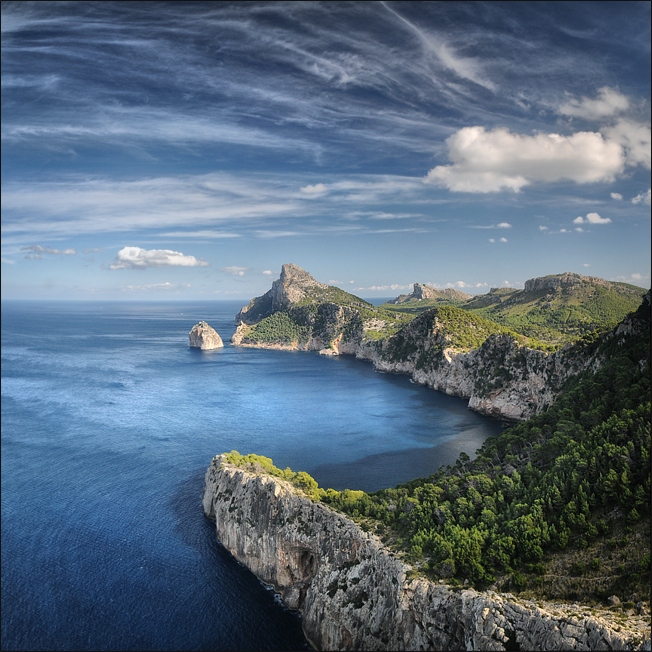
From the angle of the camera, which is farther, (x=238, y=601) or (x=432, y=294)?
(x=432, y=294)

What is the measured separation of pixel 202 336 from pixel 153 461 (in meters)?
71.0

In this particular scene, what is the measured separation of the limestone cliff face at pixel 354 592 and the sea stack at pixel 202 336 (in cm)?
8111

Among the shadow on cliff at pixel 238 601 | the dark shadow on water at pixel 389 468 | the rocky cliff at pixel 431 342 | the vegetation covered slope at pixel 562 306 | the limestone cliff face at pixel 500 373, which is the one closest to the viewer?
the shadow on cliff at pixel 238 601

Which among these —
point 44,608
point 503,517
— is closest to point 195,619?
point 44,608

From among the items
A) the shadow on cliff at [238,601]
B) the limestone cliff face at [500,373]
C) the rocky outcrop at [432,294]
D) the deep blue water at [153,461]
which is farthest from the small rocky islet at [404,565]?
the rocky outcrop at [432,294]

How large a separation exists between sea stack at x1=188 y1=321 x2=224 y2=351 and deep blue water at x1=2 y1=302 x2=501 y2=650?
16227mm

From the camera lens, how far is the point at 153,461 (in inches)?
1709

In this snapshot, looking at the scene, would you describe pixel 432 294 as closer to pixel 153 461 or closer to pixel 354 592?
pixel 153 461

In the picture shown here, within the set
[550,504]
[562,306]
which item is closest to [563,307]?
[562,306]

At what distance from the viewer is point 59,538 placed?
2948cm

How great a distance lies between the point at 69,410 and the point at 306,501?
133 feet

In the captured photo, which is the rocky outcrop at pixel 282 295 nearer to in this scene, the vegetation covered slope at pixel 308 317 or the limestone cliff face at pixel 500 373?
the vegetation covered slope at pixel 308 317

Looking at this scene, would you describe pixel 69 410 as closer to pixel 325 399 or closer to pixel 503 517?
pixel 325 399

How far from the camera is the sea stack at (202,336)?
112238mm
